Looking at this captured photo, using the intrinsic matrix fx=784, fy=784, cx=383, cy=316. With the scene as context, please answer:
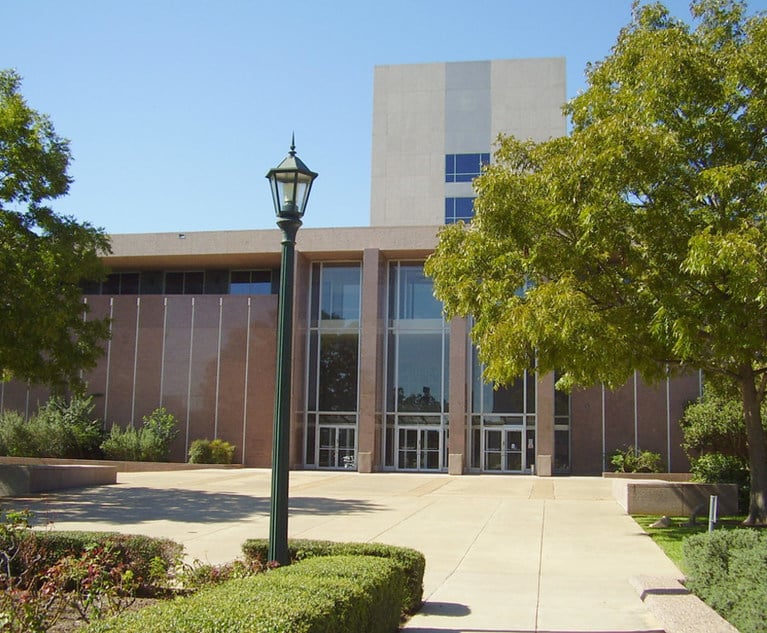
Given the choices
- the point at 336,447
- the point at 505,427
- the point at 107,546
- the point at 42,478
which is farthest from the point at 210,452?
the point at 107,546

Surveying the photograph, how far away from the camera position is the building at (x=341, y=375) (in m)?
31.7

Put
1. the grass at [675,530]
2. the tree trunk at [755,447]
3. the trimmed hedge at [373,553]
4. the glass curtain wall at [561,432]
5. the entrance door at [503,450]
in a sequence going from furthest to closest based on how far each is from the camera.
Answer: the entrance door at [503,450]
the glass curtain wall at [561,432]
the tree trunk at [755,447]
the grass at [675,530]
the trimmed hedge at [373,553]

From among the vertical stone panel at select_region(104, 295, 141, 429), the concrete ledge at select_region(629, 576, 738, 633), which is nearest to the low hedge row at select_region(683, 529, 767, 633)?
the concrete ledge at select_region(629, 576, 738, 633)

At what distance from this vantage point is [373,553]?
8.20 meters

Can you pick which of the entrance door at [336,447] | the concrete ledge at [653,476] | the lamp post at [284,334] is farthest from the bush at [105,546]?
the entrance door at [336,447]

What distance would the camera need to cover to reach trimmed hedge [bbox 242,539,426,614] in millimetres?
7812

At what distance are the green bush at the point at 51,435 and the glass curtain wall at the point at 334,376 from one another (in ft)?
30.2

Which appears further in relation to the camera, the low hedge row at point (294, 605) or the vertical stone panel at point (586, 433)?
the vertical stone panel at point (586, 433)

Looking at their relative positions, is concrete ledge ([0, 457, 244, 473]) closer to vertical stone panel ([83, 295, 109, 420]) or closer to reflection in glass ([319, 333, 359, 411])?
vertical stone panel ([83, 295, 109, 420])

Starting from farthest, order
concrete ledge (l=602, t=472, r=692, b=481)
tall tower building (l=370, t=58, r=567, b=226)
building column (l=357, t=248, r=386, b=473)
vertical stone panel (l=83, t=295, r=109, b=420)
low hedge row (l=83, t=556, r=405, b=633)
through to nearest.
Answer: tall tower building (l=370, t=58, r=567, b=226) → vertical stone panel (l=83, t=295, r=109, b=420) → building column (l=357, t=248, r=386, b=473) → concrete ledge (l=602, t=472, r=692, b=481) → low hedge row (l=83, t=556, r=405, b=633)

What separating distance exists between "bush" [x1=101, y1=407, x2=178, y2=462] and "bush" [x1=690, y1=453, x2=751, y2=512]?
21.8 meters

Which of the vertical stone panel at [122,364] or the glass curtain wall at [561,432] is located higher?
the vertical stone panel at [122,364]

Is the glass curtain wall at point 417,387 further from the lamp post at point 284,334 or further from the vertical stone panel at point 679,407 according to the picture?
the lamp post at point 284,334

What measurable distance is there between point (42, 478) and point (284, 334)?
16.8 metres
